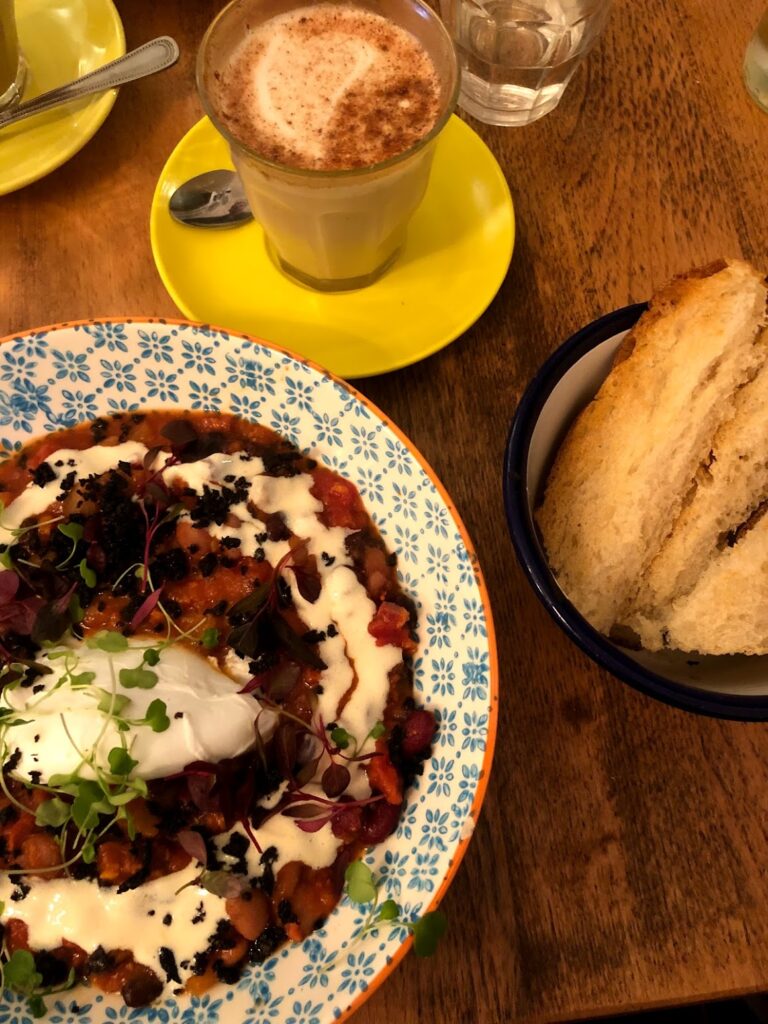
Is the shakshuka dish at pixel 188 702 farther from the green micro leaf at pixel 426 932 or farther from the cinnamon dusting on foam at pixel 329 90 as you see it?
the cinnamon dusting on foam at pixel 329 90

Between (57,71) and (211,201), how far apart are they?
0.68 metres

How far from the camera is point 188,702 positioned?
4.36ft

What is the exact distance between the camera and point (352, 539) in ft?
4.87

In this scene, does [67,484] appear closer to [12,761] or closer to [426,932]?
[12,761]

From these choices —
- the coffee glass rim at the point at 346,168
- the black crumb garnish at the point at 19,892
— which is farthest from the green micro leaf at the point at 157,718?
the coffee glass rim at the point at 346,168

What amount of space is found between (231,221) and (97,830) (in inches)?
54.0

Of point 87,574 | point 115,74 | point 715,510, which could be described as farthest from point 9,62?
point 715,510

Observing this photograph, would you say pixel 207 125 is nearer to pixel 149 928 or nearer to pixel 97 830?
pixel 97 830

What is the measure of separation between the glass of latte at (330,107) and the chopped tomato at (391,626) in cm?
82

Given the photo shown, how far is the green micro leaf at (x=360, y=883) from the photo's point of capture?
1.23 m

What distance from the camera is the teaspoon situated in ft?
6.06

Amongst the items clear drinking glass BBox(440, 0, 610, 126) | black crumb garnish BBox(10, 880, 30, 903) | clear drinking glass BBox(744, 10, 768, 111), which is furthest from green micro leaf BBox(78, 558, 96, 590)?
clear drinking glass BBox(744, 10, 768, 111)

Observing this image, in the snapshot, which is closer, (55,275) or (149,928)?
(149,928)

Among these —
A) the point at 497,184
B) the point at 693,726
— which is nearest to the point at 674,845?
the point at 693,726
